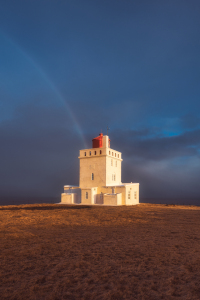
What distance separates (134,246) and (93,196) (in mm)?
21631

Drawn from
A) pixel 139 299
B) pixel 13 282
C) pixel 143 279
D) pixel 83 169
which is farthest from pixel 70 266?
pixel 83 169

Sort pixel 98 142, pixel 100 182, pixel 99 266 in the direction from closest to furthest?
pixel 99 266, pixel 100 182, pixel 98 142

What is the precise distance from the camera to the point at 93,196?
28984 millimetres

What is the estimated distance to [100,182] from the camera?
30.3 meters

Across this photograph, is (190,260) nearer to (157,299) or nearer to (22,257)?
(157,299)

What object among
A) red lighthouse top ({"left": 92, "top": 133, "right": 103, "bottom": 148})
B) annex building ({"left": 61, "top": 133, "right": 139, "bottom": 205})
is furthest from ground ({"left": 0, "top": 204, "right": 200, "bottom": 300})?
red lighthouse top ({"left": 92, "top": 133, "right": 103, "bottom": 148})

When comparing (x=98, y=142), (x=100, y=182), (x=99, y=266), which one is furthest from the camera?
(x=98, y=142)

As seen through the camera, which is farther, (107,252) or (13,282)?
(107,252)

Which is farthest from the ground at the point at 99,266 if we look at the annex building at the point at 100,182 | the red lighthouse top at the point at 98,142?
the red lighthouse top at the point at 98,142

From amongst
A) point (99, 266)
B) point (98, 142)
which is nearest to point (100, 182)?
point (98, 142)

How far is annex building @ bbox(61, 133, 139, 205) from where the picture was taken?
2842 centimetres

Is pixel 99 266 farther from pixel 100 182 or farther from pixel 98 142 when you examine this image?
pixel 98 142

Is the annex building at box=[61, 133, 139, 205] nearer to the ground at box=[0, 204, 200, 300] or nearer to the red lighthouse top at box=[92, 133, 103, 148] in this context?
the red lighthouse top at box=[92, 133, 103, 148]

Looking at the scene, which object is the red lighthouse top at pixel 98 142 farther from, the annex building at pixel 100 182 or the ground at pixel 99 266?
the ground at pixel 99 266
